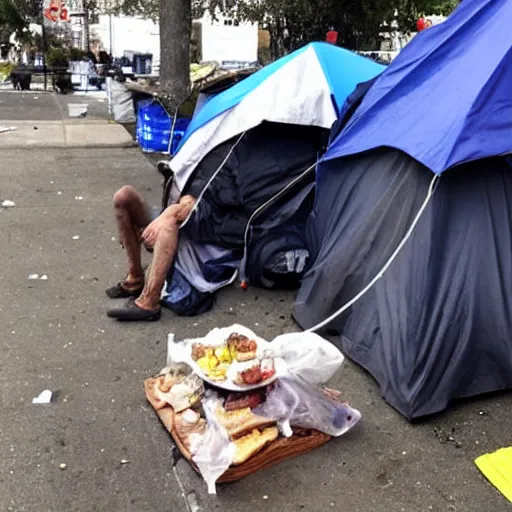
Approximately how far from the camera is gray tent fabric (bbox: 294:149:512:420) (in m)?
3.10

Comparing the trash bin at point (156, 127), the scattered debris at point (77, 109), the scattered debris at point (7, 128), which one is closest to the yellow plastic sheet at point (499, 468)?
the trash bin at point (156, 127)

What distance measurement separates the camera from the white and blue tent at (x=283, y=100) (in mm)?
4363

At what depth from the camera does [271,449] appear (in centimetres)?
273

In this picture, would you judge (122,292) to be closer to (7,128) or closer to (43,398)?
(43,398)

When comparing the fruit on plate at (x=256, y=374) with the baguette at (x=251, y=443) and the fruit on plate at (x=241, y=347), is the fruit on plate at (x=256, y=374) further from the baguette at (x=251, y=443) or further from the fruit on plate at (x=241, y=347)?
the baguette at (x=251, y=443)

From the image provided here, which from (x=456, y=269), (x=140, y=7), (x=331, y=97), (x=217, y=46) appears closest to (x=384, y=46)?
(x=217, y=46)

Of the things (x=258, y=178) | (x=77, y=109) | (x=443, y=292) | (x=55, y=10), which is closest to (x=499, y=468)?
(x=443, y=292)

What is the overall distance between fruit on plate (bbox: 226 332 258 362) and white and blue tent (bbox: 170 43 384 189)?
1.75m

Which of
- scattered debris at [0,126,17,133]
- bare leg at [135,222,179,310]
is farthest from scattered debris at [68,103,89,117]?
bare leg at [135,222,179,310]

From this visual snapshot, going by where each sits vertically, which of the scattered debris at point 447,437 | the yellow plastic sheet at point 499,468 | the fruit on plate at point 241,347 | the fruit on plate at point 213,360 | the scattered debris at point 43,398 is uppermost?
the fruit on plate at point 241,347

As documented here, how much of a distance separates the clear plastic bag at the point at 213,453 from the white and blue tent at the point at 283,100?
2249mm

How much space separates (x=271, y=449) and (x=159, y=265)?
161 cm

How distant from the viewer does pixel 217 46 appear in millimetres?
24484

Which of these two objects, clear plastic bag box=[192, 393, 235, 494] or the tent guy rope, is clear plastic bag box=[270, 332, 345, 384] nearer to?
clear plastic bag box=[192, 393, 235, 494]
